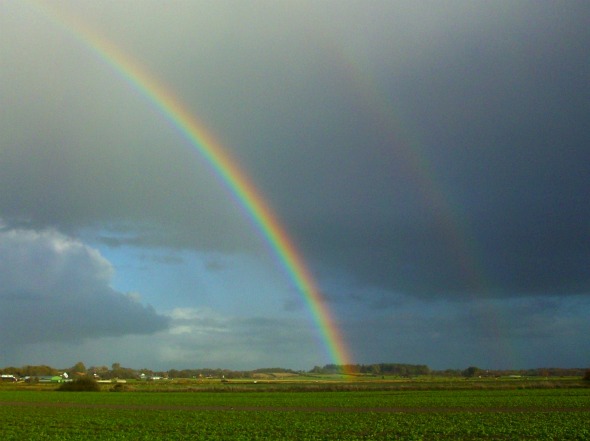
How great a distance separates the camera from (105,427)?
4653cm

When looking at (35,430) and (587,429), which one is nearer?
(587,429)

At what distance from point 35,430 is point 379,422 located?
26270 mm

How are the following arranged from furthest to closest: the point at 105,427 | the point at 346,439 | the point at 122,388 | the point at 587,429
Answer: the point at 122,388 → the point at 105,427 → the point at 587,429 → the point at 346,439

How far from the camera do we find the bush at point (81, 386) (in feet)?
510

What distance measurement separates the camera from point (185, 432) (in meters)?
42.2

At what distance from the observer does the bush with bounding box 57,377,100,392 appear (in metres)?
156

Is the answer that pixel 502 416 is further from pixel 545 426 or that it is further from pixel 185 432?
pixel 185 432

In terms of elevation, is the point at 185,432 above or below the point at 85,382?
below

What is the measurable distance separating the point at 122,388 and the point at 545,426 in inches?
5189

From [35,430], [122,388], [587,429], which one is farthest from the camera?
[122,388]

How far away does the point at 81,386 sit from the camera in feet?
517

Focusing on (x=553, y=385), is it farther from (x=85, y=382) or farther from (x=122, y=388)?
(x=85, y=382)

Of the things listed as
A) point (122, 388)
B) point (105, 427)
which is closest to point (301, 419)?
point (105, 427)

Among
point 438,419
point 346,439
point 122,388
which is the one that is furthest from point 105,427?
point 122,388
